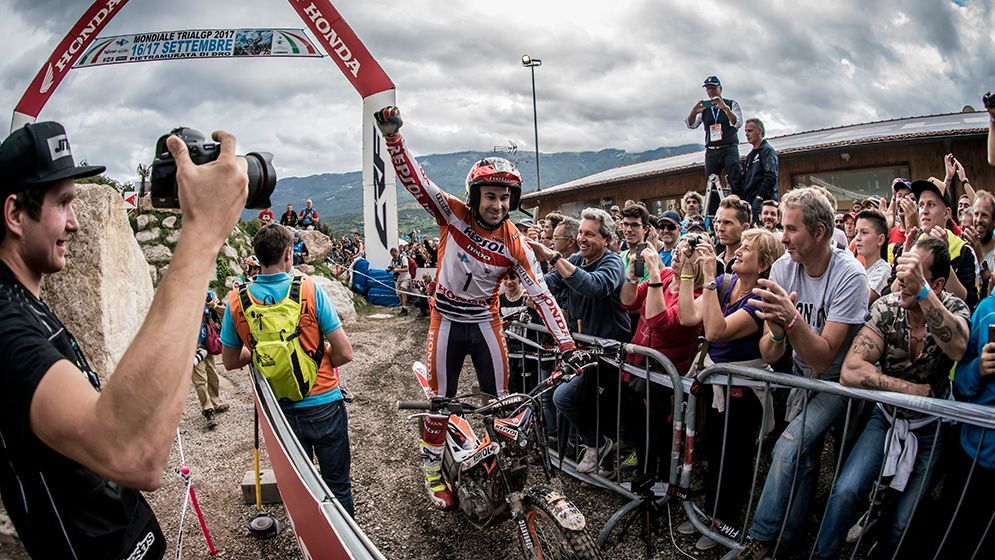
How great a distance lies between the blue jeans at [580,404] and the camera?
470 cm

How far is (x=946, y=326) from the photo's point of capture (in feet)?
9.18

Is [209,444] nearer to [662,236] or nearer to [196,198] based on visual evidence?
[662,236]

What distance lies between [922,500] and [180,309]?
3.56 m

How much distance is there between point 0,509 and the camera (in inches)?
149

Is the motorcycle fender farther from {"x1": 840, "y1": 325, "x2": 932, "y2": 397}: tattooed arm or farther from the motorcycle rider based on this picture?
{"x1": 840, "y1": 325, "x2": 932, "y2": 397}: tattooed arm

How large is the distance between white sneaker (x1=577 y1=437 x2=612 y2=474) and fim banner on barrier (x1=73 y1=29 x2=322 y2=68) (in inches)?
485

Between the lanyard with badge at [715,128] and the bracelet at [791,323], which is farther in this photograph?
the lanyard with badge at [715,128]

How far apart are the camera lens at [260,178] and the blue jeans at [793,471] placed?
309cm

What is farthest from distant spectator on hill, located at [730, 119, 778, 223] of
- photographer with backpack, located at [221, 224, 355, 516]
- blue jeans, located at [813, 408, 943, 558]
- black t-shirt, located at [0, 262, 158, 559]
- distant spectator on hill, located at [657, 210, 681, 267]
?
black t-shirt, located at [0, 262, 158, 559]

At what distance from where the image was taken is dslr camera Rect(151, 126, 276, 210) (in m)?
1.26

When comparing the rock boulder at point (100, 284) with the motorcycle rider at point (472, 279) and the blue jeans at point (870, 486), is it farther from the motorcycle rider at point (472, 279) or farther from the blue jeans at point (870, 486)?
the blue jeans at point (870, 486)

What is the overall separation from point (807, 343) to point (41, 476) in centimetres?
340

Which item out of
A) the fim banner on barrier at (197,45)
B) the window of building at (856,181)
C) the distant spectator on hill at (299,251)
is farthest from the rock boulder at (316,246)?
the window of building at (856,181)

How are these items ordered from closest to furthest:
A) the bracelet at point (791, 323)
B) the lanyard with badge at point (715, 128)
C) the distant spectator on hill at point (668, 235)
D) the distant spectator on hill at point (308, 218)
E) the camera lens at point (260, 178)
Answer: the camera lens at point (260, 178) < the bracelet at point (791, 323) < the distant spectator on hill at point (668, 235) < the lanyard with badge at point (715, 128) < the distant spectator on hill at point (308, 218)
